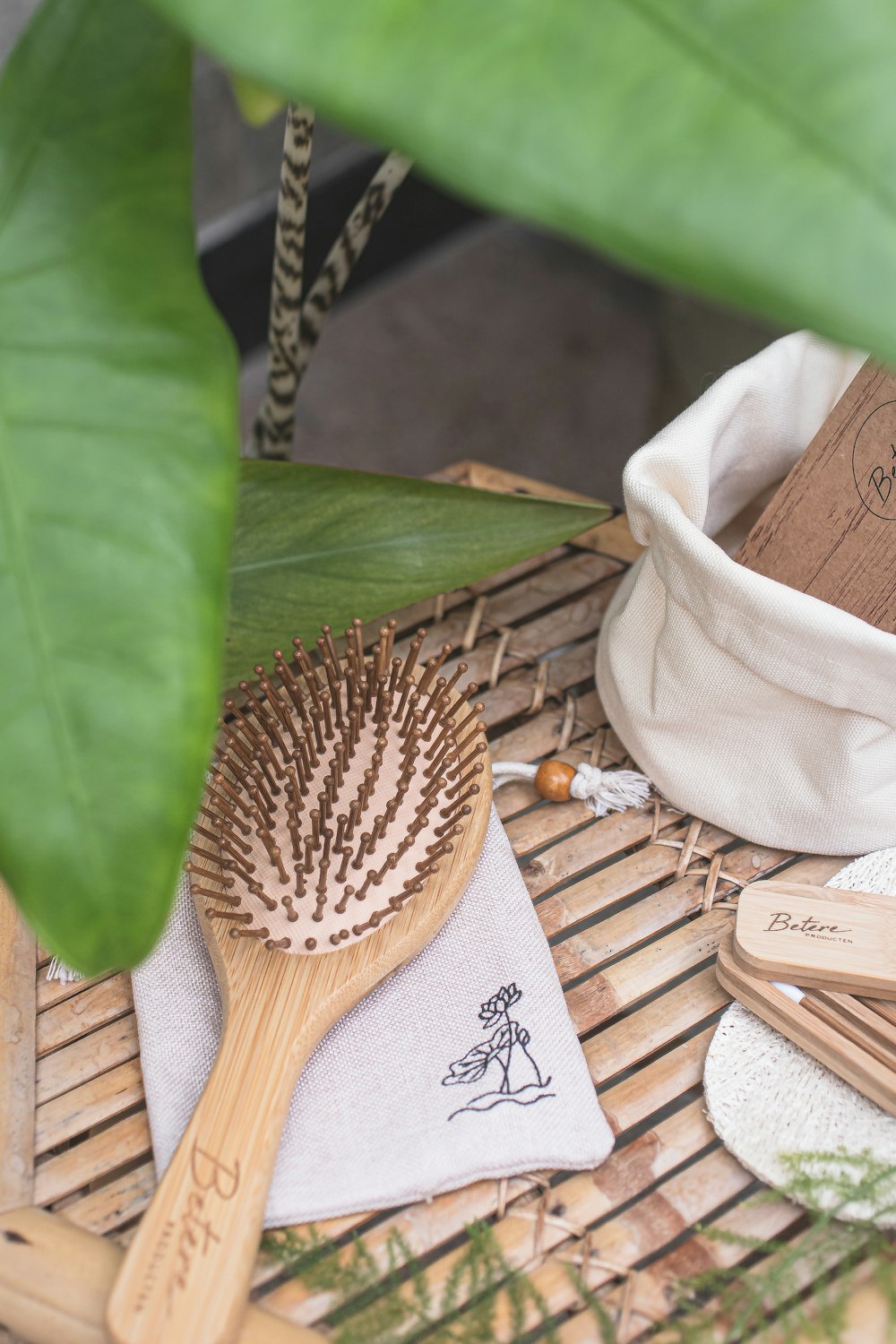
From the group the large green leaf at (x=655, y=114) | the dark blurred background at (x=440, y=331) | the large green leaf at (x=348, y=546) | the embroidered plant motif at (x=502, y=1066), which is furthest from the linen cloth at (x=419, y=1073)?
the dark blurred background at (x=440, y=331)

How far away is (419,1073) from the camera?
1.35ft

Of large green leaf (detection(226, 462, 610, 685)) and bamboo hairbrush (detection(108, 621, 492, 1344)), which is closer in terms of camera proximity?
bamboo hairbrush (detection(108, 621, 492, 1344))

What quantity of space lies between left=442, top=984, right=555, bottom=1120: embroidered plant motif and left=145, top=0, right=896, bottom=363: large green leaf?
0.30 meters

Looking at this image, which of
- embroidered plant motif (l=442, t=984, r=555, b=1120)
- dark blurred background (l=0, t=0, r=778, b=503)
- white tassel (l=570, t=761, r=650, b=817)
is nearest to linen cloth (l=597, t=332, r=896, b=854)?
white tassel (l=570, t=761, r=650, b=817)

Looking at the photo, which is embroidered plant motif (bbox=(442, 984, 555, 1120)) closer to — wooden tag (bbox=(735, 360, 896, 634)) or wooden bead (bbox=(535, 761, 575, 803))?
wooden bead (bbox=(535, 761, 575, 803))

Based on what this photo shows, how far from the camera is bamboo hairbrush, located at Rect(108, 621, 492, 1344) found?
36 cm

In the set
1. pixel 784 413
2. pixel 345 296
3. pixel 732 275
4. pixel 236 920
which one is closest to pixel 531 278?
pixel 345 296

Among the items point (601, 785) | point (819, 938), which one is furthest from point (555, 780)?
point (819, 938)

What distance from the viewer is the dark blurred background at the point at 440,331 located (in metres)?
1.05

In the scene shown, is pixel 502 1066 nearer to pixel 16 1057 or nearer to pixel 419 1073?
pixel 419 1073

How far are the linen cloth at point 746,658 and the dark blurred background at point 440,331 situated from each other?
50 cm

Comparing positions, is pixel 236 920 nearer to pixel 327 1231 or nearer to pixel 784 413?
pixel 327 1231

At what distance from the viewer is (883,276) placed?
20 cm

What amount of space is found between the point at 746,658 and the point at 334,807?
17 cm
